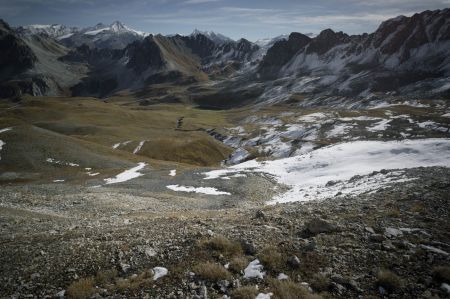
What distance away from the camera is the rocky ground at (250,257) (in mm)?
13094

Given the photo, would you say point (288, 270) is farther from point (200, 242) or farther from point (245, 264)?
point (200, 242)

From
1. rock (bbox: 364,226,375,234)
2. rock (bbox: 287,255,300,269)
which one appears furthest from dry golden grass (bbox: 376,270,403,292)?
rock (bbox: 364,226,375,234)

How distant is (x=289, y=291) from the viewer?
12703mm

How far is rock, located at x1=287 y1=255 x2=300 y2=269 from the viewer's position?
1432cm

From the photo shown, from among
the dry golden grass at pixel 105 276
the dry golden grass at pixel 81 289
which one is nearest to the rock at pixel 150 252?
the dry golden grass at pixel 105 276

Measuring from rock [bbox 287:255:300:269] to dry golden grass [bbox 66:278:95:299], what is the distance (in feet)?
26.5

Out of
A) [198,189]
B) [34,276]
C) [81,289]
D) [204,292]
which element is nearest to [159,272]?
[204,292]

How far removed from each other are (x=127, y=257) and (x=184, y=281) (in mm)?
3502

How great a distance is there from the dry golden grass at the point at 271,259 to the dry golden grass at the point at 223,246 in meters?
1.15

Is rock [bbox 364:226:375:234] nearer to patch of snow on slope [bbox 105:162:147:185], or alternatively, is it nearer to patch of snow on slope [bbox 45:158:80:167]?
patch of snow on slope [bbox 105:162:147:185]

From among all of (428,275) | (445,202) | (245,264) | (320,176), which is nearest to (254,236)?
(245,264)

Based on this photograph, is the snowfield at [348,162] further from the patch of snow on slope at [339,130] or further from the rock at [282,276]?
the patch of snow on slope at [339,130]

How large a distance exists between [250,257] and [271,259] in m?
1.01

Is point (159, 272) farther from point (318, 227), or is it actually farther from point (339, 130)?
point (339, 130)
